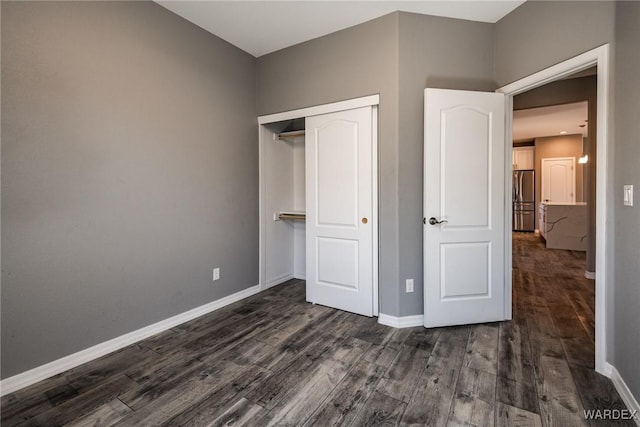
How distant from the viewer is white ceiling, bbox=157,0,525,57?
2.46m

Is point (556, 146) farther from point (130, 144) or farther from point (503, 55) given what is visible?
point (130, 144)

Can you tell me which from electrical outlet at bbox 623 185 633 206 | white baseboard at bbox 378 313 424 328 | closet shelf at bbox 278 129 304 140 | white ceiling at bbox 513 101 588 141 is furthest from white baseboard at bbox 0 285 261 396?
white ceiling at bbox 513 101 588 141

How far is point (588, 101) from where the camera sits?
4.01 m

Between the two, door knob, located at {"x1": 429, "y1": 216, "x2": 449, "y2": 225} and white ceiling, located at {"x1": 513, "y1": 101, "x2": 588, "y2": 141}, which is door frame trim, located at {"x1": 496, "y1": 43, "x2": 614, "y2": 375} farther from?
white ceiling, located at {"x1": 513, "y1": 101, "x2": 588, "y2": 141}

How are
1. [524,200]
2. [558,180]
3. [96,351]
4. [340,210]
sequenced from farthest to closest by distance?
[524,200]
[558,180]
[340,210]
[96,351]

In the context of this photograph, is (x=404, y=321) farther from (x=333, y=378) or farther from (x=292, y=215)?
(x=292, y=215)

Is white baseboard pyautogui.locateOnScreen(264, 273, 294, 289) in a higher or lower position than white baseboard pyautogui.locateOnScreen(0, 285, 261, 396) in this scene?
higher

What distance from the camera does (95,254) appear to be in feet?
6.99

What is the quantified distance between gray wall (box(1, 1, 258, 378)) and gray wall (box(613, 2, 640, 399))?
306cm

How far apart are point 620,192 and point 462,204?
97cm

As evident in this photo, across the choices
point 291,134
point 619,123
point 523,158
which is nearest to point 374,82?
point 291,134

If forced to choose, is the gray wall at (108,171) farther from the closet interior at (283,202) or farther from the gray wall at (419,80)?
the gray wall at (419,80)

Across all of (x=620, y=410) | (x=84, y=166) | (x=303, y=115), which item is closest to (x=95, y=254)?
(x=84, y=166)

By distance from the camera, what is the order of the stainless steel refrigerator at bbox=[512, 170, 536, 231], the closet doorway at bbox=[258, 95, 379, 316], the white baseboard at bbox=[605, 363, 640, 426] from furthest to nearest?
1. the stainless steel refrigerator at bbox=[512, 170, 536, 231]
2. the closet doorway at bbox=[258, 95, 379, 316]
3. the white baseboard at bbox=[605, 363, 640, 426]
